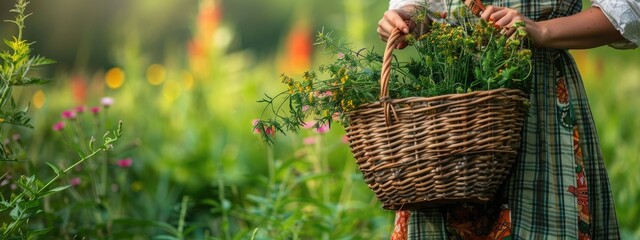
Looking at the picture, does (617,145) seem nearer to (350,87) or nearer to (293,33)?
(293,33)

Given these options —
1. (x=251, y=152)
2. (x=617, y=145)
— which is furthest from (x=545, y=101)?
(x=617, y=145)

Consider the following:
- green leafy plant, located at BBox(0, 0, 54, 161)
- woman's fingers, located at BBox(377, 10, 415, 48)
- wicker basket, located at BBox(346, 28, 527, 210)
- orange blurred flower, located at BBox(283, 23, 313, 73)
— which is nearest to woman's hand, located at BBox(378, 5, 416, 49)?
A: woman's fingers, located at BBox(377, 10, 415, 48)

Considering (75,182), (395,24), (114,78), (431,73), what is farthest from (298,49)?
(431,73)

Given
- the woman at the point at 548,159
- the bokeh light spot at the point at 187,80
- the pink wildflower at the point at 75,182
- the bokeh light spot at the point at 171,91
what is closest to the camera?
the woman at the point at 548,159

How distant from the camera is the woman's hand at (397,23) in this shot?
2.30 m

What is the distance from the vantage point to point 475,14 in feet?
7.68

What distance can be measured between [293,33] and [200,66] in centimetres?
105

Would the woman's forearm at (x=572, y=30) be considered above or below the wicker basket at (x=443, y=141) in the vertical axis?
above

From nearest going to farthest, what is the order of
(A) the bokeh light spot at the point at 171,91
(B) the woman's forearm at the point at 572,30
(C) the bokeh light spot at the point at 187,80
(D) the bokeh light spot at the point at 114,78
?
1. (B) the woman's forearm at the point at 572,30
2. (A) the bokeh light spot at the point at 171,91
3. (C) the bokeh light spot at the point at 187,80
4. (D) the bokeh light spot at the point at 114,78

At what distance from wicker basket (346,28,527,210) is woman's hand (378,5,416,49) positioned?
0.36 ft

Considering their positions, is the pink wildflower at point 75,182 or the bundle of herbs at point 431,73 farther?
the pink wildflower at point 75,182

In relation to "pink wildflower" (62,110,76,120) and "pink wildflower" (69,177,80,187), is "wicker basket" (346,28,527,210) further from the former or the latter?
"pink wildflower" (69,177,80,187)

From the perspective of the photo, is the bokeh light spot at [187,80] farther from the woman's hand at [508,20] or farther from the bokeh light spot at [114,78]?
the woman's hand at [508,20]

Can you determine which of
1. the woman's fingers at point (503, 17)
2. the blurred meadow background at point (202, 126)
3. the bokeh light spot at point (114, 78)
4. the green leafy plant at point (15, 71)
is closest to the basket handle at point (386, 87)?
the woman's fingers at point (503, 17)
